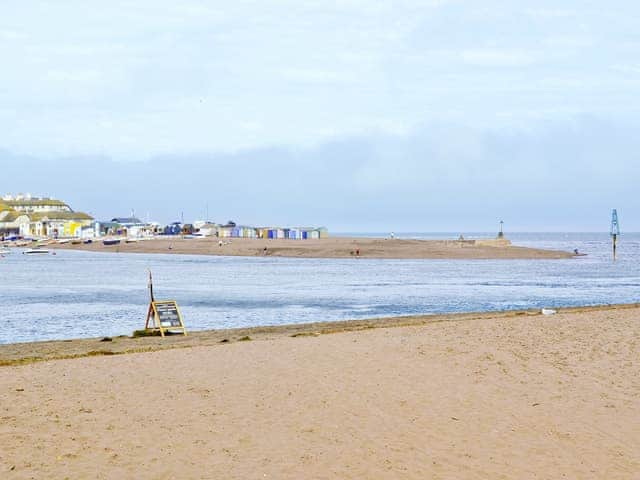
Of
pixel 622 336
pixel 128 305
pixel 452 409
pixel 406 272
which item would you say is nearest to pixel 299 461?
pixel 452 409

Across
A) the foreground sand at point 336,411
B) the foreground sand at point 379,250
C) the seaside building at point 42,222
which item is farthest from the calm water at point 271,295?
the seaside building at point 42,222

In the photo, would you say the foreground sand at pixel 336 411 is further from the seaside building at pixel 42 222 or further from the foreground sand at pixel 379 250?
the seaside building at pixel 42 222

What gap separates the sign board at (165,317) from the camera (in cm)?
2175

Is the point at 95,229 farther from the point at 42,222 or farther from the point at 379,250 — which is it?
the point at 379,250

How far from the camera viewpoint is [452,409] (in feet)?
36.1

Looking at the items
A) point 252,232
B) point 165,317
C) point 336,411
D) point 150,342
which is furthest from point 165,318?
point 252,232

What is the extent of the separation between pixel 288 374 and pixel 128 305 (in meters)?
21.3

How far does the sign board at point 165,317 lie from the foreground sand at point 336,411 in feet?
15.4

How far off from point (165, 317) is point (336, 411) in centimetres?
1224

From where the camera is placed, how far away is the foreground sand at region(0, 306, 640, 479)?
28.1 ft

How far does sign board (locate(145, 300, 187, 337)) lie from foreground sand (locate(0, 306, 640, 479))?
469 cm

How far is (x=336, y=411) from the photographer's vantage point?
10.9m

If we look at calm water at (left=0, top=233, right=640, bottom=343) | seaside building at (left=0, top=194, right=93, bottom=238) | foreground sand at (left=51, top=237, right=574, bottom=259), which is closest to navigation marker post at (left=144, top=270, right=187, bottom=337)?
calm water at (left=0, top=233, right=640, bottom=343)

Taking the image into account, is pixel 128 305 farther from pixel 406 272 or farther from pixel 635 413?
pixel 406 272
